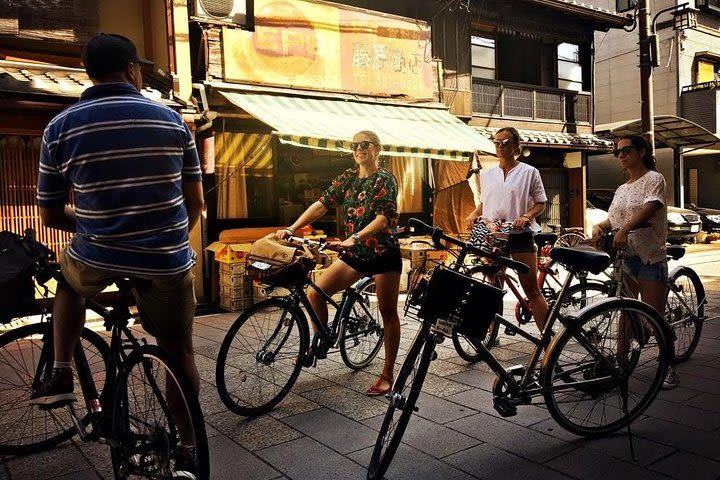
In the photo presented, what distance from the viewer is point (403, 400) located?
3203 mm

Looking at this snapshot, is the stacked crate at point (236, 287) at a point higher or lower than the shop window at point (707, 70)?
lower

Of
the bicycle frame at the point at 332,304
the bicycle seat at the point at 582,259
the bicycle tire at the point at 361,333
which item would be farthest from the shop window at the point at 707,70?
the bicycle frame at the point at 332,304

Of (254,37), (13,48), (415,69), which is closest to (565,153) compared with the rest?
(415,69)

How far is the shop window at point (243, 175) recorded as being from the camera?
34.6 feet

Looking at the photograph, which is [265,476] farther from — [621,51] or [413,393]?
[621,51]

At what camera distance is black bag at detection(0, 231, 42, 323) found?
2994 mm

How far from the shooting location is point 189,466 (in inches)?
105

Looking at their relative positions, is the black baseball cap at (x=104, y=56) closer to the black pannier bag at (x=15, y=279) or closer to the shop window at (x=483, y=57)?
the black pannier bag at (x=15, y=279)

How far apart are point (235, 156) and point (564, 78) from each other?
12223 millimetres

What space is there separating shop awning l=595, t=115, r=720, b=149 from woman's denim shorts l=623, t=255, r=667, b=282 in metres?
15.7

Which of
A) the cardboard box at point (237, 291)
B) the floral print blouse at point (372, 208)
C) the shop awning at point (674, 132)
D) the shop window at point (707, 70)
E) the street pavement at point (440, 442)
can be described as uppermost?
the shop window at point (707, 70)

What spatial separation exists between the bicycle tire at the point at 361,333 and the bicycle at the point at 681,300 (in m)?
1.77

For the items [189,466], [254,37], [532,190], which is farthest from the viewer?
[254,37]

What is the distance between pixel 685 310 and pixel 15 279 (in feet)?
17.5
